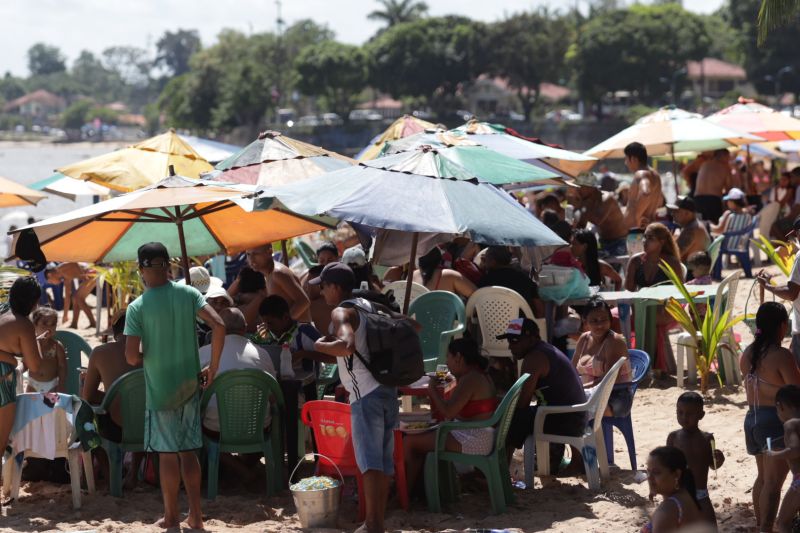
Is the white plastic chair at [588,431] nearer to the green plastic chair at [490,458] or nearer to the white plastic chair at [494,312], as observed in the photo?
the green plastic chair at [490,458]

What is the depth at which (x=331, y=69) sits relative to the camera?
8125cm

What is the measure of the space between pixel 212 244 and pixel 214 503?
2310 mm

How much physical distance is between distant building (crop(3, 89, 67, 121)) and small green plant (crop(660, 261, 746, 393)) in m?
179

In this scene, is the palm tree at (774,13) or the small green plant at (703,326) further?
the palm tree at (774,13)

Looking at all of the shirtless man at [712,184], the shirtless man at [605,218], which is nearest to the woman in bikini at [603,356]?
the shirtless man at [605,218]

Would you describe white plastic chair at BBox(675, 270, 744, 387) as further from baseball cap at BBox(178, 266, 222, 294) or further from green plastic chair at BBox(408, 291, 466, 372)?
baseball cap at BBox(178, 266, 222, 294)

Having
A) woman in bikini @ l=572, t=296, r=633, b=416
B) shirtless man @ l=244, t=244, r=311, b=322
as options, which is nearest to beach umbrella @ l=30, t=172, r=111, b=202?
shirtless man @ l=244, t=244, r=311, b=322

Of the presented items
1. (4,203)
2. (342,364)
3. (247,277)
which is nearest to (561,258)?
(247,277)

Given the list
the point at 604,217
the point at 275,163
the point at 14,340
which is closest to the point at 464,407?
the point at 14,340

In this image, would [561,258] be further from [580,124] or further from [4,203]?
[580,124]

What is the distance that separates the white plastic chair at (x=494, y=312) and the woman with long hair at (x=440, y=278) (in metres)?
0.30

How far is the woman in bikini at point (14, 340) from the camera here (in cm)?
541

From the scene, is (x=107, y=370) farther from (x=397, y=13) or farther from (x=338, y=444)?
(x=397, y=13)

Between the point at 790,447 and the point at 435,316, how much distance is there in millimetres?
3228
